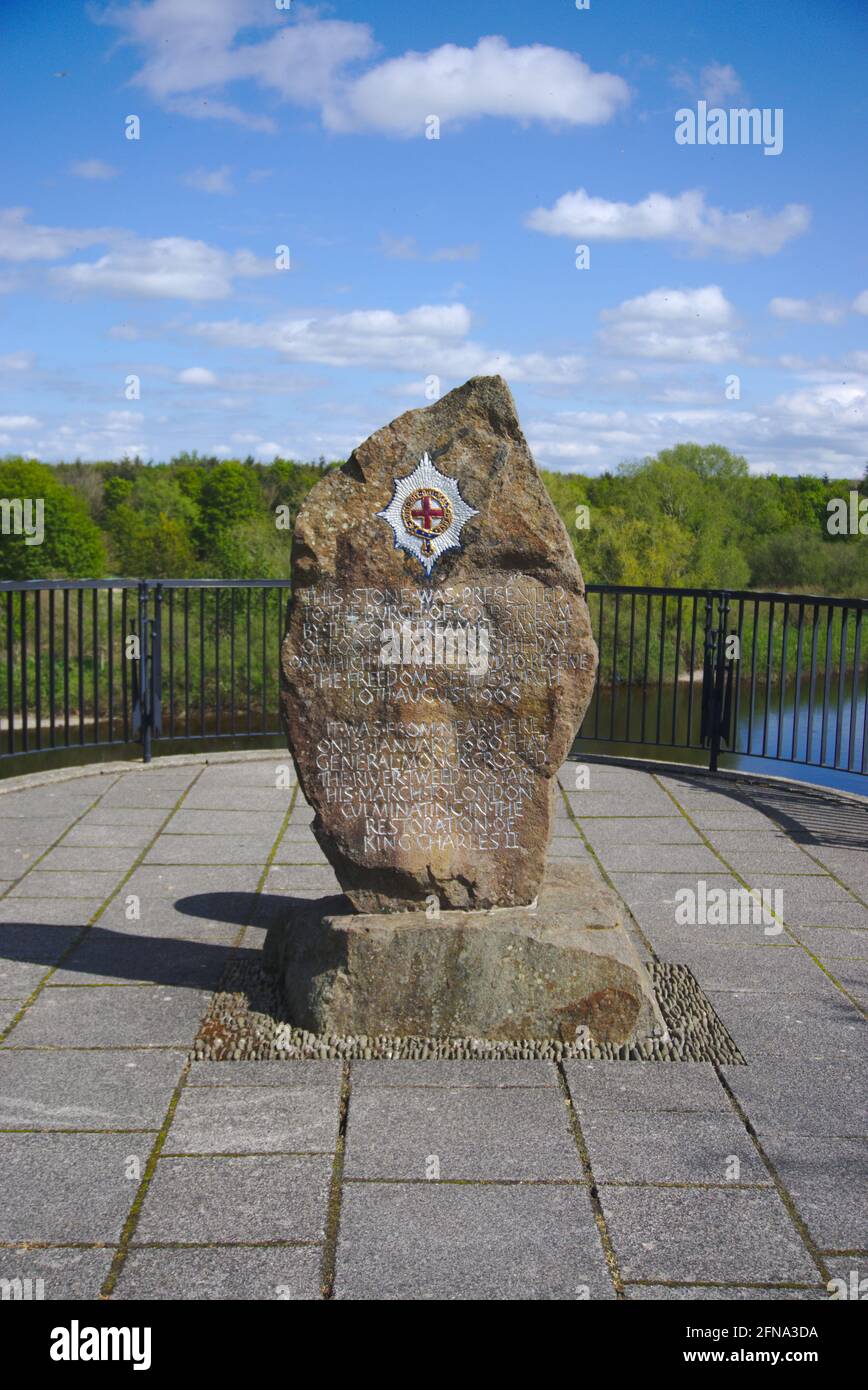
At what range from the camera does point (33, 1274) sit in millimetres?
3045

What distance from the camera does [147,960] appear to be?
525 cm

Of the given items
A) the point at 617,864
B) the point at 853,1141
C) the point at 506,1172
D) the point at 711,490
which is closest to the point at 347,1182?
the point at 506,1172

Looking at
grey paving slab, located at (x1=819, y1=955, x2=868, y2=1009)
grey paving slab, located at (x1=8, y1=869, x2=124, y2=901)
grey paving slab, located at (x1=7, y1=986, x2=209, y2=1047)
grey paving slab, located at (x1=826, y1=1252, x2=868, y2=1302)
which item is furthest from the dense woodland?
grey paving slab, located at (x1=826, y1=1252, x2=868, y2=1302)

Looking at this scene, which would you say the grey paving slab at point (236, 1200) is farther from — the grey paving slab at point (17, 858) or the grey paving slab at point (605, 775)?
the grey paving slab at point (605, 775)

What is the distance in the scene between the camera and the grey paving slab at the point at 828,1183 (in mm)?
3287

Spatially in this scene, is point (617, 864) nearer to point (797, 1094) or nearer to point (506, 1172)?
point (797, 1094)

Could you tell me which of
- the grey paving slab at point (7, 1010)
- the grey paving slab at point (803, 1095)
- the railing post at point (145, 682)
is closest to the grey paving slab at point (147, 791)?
the railing post at point (145, 682)

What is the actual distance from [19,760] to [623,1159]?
726 inches

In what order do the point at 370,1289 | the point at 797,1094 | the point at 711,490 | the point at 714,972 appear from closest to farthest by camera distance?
1. the point at 370,1289
2. the point at 797,1094
3. the point at 714,972
4. the point at 711,490

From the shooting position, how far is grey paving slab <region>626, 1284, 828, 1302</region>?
2.98m

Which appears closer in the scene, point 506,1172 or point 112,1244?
point 112,1244

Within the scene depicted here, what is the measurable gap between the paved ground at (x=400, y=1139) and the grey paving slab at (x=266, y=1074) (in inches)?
0.4

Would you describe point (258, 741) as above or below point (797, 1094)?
below

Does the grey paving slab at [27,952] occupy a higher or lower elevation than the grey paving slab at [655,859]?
lower
